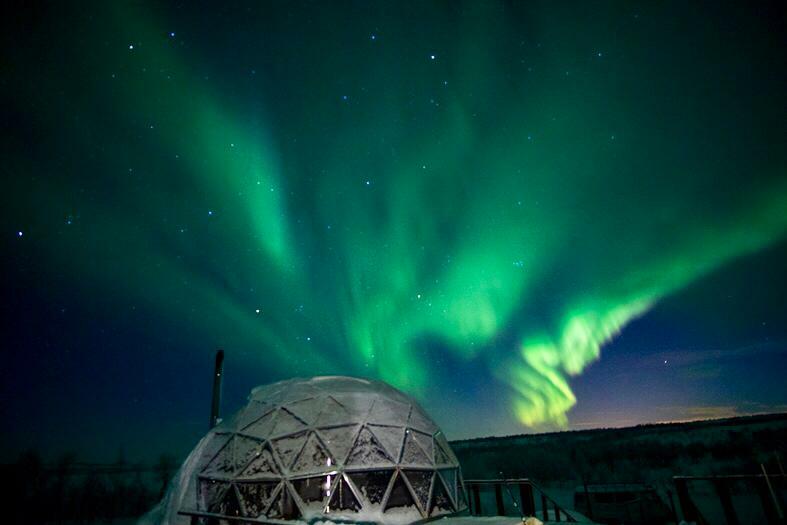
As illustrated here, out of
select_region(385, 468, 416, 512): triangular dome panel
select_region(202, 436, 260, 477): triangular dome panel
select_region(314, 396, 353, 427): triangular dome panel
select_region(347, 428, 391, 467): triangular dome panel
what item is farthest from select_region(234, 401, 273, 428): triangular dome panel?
select_region(385, 468, 416, 512): triangular dome panel

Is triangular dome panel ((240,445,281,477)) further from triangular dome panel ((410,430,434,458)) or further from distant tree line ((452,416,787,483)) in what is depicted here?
distant tree line ((452,416,787,483))

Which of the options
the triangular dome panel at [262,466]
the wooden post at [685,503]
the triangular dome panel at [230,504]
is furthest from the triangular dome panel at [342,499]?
the wooden post at [685,503]

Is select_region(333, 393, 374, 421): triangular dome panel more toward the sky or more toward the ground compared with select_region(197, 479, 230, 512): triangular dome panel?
more toward the sky

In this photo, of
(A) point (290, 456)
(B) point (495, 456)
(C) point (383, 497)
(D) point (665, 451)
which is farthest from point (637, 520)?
(B) point (495, 456)

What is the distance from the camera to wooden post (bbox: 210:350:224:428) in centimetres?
1889

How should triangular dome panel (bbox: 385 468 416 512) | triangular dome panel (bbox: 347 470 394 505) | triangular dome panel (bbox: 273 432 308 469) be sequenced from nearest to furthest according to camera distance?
1. triangular dome panel (bbox: 347 470 394 505)
2. triangular dome panel (bbox: 385 468 416 512)
3. triangular dome panel (bbox: 273 432 308 469)

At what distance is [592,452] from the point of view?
4572cm

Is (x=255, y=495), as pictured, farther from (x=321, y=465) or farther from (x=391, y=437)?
(x=391, y=437)

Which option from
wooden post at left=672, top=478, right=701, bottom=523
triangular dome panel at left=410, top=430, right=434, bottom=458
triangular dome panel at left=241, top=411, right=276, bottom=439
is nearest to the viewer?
wooden post at left=672, top=478, right=701, bottom=523

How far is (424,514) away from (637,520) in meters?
11.6

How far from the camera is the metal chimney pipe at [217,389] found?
18891 mm

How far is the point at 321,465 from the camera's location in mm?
9211

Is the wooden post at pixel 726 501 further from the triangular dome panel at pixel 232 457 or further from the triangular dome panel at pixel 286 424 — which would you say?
the triangular dome panel at pixel 232 457

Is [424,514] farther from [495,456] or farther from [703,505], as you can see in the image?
[495,456]
